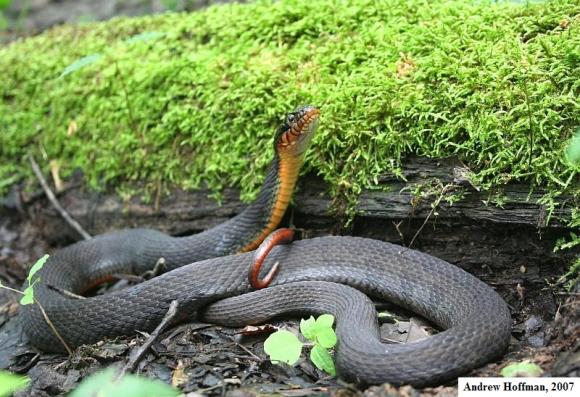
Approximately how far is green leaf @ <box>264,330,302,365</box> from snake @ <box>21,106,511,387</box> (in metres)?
0.30

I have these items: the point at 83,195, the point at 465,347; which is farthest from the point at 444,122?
the point at 83,195

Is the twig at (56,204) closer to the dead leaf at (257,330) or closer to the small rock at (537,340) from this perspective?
the dead leaf at (257,330)

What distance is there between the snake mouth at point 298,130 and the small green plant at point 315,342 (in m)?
1.69

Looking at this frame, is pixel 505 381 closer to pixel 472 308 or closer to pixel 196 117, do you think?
pixel 472 308

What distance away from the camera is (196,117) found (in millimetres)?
5969

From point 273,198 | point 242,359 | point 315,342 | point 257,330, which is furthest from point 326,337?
point 273,198

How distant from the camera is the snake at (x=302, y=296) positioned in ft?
11.5

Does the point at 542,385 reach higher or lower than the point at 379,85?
lower

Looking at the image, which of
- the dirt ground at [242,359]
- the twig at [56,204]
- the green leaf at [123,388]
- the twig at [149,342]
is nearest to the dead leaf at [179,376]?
the dirt ground at [242,359]

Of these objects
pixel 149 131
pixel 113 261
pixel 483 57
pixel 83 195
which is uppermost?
pixel 483 57

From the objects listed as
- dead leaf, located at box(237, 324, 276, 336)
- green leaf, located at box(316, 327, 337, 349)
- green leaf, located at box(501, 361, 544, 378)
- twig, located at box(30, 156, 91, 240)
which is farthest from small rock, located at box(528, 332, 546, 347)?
twig, located at box(30, 156, 91, 240)

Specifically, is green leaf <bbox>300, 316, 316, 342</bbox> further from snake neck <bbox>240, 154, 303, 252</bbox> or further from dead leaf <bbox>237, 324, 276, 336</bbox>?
snake neck <bbox>240, 154, 303, 252</bbox>

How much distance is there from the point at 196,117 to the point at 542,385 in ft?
13.3

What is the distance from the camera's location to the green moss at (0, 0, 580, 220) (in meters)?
4.41
